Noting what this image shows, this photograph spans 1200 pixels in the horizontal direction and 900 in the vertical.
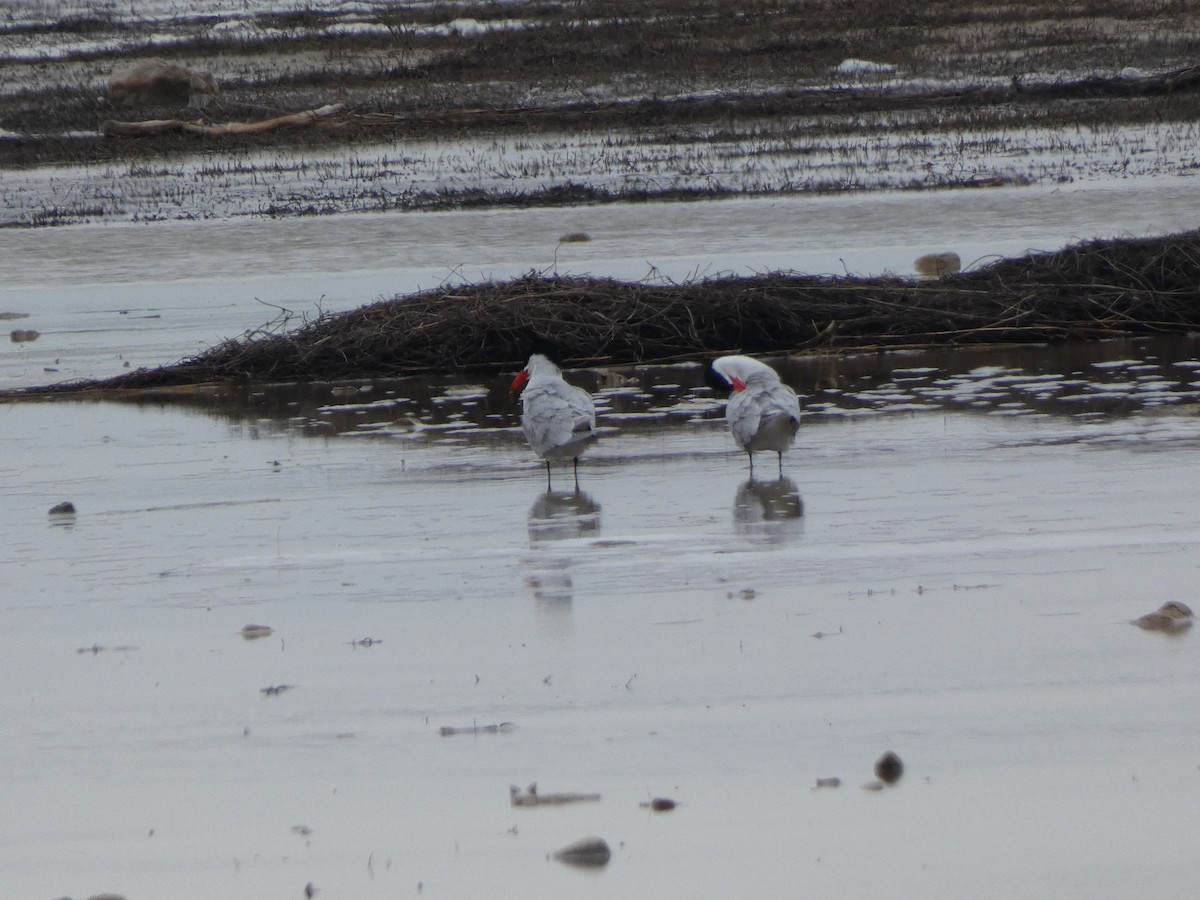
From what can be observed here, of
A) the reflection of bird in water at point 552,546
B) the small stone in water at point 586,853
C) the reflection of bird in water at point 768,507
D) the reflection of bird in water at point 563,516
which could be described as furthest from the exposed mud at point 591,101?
the small stone in water at point 586,853

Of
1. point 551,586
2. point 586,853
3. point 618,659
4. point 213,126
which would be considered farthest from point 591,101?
point 586,853

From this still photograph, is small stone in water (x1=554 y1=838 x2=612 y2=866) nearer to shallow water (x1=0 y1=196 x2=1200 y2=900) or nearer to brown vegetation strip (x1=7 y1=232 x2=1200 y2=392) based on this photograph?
shallow water (x1=0 y1=196 x2=1200 y2=900)

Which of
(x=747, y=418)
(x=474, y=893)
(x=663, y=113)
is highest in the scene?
(x=663, y=113)

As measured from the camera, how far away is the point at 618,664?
5.61m

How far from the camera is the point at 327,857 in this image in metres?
4.31

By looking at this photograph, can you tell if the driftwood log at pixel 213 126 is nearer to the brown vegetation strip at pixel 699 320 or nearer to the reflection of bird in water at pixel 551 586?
the brown vegetation strip at pixel 699 320

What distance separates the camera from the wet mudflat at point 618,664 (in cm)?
430

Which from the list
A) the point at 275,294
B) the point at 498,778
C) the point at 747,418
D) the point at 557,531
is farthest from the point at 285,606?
the point at 275,294

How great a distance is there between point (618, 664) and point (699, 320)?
22.3 ft

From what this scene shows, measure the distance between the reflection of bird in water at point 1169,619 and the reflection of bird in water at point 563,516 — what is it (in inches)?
97.9

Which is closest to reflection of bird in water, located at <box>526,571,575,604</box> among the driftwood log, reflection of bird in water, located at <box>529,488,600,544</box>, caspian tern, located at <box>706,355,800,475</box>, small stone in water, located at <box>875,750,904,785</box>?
reflection of bird in water, located at <box>529,488,600,544</box>

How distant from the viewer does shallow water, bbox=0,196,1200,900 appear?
4293 mm

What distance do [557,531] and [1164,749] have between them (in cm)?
330

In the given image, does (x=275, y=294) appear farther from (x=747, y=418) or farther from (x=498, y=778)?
(x=498, y=778)
